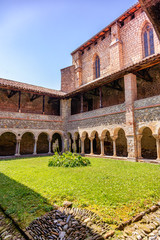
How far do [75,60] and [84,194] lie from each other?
23.1m

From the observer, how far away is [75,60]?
2417 centimetres

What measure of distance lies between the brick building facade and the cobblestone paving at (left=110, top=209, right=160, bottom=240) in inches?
262

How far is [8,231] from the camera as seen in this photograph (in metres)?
2.69

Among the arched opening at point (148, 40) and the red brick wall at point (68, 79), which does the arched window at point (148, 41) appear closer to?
the arched opening at point (148, 40)

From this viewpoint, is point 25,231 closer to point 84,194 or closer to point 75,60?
point 84,194

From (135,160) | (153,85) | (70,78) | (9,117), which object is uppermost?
(70,78)

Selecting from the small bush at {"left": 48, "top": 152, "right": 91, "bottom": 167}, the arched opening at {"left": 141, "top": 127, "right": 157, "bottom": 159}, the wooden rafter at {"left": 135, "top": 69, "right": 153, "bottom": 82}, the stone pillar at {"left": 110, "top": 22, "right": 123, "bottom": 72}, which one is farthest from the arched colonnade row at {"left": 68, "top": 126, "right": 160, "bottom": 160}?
the stone pillar at {"left": 110, "top": 22, "right": 123, "bottom": 72}

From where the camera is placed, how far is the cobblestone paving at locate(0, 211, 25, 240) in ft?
8.20

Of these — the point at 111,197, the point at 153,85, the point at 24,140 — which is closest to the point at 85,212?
the point at 111,197

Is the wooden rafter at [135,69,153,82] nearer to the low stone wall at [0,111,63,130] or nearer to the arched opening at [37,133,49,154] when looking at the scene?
the low stone wall at [0,111,63,130]

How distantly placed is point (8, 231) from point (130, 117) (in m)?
10.2

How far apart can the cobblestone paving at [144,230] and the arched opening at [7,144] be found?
16973mm

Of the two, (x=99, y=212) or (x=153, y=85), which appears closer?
(x=99, y=212)

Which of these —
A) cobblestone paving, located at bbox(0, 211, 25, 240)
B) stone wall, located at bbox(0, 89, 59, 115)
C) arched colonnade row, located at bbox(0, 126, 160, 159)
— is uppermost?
stone wall, located at bbox(0, 89, 59, 115)
